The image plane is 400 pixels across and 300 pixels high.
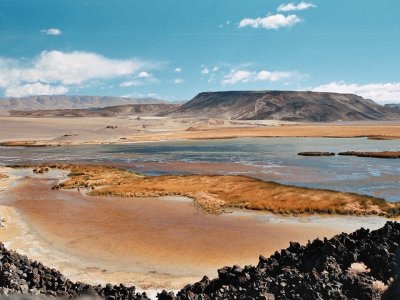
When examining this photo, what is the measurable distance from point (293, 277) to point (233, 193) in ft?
78.6

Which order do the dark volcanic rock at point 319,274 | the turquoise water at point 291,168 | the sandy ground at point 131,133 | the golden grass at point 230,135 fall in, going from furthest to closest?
the sandy ground at point 131,133 → the golden grass at point 230,135 → the turquoise water at point 291,168 → the dark volcanic rock at point 319,274

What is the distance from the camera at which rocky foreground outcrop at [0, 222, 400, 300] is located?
11297mm

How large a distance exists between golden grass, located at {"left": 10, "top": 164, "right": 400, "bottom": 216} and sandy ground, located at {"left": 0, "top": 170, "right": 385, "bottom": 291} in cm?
166

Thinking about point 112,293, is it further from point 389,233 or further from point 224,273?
point 389,233

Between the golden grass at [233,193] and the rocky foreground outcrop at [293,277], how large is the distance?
47.4 ft

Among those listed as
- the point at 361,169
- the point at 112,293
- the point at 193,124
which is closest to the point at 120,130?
the point at 193,124

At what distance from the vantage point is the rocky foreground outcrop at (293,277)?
1130 centimetres

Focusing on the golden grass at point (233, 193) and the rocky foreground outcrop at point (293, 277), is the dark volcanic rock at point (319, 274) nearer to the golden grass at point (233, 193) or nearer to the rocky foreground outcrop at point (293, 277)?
the rocky foreground outcrop at point (293, 277)

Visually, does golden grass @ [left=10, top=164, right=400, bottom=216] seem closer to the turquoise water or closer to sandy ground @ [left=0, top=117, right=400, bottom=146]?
the turquoise water

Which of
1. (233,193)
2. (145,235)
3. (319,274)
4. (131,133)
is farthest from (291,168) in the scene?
(131,133)

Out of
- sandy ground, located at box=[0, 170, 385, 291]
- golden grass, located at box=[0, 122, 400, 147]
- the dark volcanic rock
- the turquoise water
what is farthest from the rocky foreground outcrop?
golden grass, located at box=[0, 122, 400, 147]

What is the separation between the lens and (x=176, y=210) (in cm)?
3045

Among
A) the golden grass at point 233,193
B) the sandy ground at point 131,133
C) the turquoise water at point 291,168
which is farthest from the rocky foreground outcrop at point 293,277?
the sandy ground at point 131,133

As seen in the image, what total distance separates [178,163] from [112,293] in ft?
157
